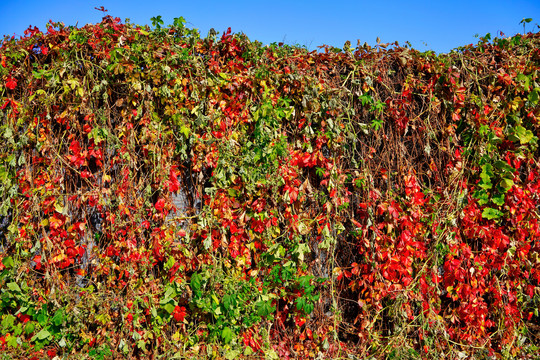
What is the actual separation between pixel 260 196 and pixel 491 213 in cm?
187

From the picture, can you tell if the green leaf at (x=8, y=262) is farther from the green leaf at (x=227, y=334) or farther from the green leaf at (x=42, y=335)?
the green leaf at (x=227, y=334)

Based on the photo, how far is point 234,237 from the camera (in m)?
3.21

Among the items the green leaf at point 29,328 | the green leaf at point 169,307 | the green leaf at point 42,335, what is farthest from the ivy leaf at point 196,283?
the green leaf at point 29,328

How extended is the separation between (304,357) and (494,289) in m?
1.66

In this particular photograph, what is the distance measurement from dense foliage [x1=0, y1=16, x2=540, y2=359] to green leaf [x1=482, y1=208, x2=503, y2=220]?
15 millimetres

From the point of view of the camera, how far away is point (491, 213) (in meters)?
3.47

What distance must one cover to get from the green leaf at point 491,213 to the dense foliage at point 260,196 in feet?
0.05

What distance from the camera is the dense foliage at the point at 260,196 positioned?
3.16 meters

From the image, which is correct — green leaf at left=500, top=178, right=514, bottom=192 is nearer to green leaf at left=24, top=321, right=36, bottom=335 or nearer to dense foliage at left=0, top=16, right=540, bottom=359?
dense foliage at left=0, top=16, right=540, bottom=359

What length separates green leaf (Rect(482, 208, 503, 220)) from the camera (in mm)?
3455

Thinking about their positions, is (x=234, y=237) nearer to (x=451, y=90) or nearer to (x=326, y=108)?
(x=326, y=108)

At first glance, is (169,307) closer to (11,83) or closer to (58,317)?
(58,317)

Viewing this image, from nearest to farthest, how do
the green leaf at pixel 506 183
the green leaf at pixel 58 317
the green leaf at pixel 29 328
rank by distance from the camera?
the green leaf at pixel 58 317 → the green leaf at pixel 29 328 → the green leaf at pixel 506 183

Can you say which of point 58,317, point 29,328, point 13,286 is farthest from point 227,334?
point 13,286
